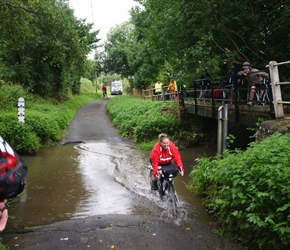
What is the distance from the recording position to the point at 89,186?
29.3 ft

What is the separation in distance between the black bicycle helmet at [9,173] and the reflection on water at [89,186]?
198 inches

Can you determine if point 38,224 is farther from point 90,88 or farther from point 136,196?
point 90,88

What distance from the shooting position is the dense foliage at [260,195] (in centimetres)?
440

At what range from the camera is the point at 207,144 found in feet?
49.9

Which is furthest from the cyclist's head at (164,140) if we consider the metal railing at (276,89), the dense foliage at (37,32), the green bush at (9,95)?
the green bush at (9,95)

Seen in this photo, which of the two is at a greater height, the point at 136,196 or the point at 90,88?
the point at 90,88

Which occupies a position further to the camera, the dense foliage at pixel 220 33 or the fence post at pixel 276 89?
the dense foliage at pixel 220 33

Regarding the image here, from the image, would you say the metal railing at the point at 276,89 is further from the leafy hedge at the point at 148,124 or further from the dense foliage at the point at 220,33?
the leafy hedge at the point at 148,124

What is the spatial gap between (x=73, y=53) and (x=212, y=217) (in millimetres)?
8957

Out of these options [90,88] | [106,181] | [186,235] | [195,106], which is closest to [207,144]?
[195,106]

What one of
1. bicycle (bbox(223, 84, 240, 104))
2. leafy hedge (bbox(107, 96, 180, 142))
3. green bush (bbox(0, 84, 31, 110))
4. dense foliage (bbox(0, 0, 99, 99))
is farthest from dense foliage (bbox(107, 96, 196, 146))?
green bush (bbox(0, 84, 31, 110))

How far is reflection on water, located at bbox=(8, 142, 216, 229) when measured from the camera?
6.95 m

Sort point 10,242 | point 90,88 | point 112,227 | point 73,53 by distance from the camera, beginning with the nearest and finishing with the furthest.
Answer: point 10,242, point 112,227, point 73,53, point 90,88

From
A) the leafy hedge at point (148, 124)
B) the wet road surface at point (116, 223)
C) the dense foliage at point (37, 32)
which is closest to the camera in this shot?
the wet road surface at point (116, 223)
